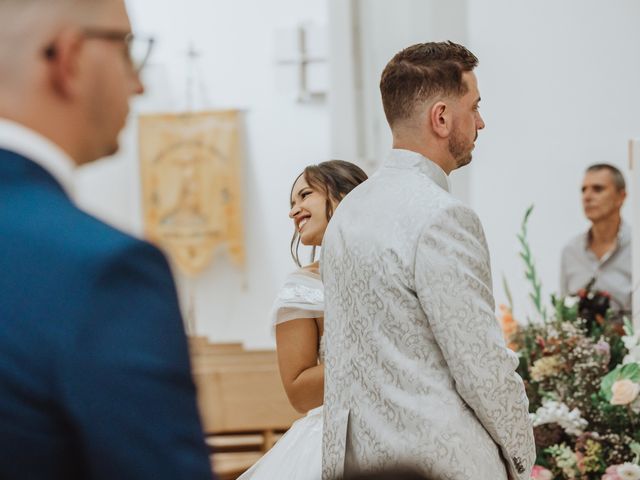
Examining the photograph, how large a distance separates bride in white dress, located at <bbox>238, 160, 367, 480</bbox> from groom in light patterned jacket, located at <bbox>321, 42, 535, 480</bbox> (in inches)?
18.2

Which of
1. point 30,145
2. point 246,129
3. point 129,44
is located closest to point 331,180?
point 129,44

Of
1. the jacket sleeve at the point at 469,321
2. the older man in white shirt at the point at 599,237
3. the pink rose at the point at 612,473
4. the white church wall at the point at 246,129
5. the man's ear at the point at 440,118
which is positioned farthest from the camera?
the white church wall at the point at 246,129

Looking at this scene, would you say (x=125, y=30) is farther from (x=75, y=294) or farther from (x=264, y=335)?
(x=264, y=335)

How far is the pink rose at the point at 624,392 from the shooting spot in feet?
11.1

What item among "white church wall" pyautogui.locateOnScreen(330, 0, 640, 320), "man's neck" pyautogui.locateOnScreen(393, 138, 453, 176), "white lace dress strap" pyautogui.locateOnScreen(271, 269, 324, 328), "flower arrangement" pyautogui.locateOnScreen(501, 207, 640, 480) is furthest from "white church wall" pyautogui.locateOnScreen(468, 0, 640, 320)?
"man's neck" pyautogui.locateOnScreen(393, 138, 453, 176)

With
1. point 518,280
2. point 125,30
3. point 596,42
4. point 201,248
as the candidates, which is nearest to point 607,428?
point 125,30

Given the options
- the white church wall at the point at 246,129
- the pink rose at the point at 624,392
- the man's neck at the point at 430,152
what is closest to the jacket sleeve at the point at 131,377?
the man's neck at the point at 430,152

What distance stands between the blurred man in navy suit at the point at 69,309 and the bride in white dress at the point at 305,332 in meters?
2.07

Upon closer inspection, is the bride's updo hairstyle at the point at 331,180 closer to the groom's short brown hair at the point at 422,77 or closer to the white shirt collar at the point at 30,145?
the groom's short brown hair at the point at 422,77

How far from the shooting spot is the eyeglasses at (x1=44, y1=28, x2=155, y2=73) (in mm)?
1227

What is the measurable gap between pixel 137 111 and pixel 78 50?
12.9 m

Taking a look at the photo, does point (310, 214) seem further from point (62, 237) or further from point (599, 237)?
point (599, 237)

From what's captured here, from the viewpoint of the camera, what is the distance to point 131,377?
1.10 metres

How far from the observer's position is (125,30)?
1.27 metres
